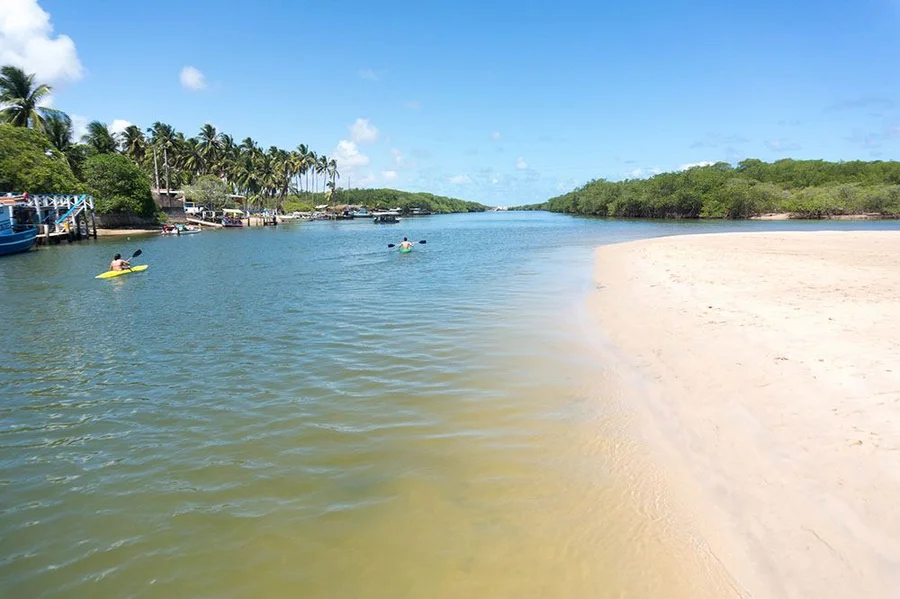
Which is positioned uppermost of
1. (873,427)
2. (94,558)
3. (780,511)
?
(873,427)

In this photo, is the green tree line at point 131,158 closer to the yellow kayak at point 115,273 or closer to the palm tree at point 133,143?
the palm tree at point 133,143

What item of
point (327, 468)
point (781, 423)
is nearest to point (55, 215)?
point (327, 468)

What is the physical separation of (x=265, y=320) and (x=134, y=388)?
21.7 ft

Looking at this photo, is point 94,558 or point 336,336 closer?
point 94,558

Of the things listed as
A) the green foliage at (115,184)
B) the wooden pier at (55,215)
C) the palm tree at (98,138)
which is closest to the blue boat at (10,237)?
the wooden pier at (55,215)

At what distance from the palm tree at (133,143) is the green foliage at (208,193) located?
13.0m

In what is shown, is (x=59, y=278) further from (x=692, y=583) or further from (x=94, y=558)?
(x=692, y=583)

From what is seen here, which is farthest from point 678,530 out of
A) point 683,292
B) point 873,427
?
point 683,292

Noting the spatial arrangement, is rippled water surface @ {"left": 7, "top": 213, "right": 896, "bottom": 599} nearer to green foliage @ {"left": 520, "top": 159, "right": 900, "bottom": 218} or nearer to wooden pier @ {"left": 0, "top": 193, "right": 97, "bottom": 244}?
wooden pier @ {"left": 0, "top": 193, "right": 97, "bottom": 244}

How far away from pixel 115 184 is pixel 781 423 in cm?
9062

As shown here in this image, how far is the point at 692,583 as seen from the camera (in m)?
4.42

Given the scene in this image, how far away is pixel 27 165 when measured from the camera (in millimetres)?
56188

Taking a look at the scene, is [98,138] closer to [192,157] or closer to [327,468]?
[192,157]

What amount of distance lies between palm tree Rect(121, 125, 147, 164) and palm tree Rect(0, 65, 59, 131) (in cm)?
3210
